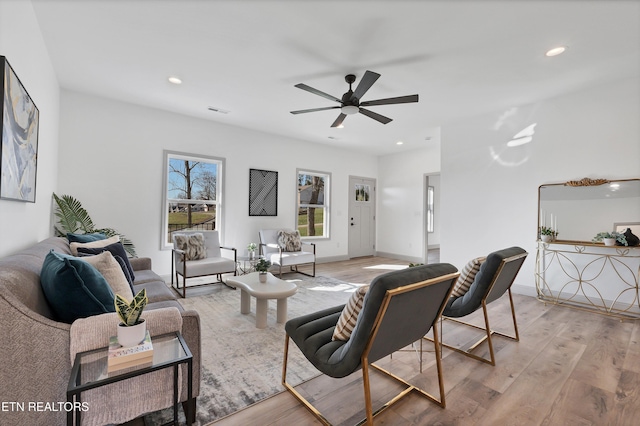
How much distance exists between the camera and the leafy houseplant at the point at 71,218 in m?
3.55

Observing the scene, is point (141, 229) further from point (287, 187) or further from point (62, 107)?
point (287, 187)

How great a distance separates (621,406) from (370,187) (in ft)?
20.6

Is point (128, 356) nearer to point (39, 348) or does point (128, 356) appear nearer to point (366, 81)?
point (39, 348)

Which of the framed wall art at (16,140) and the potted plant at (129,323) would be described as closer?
the potted plant at (129,323)

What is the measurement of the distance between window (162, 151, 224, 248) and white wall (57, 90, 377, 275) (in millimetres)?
129

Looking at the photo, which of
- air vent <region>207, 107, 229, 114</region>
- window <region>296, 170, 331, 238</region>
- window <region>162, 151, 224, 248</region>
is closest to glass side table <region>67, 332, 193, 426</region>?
window <region>162, 151, 224, 248</region>

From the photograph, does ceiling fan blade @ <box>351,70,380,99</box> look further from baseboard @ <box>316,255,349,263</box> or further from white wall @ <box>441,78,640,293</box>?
baseboard @ <box>316,255,349,263</box>

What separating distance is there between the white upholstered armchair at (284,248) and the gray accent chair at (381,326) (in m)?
3.20

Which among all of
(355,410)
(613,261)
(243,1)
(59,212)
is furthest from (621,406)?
(59,212)

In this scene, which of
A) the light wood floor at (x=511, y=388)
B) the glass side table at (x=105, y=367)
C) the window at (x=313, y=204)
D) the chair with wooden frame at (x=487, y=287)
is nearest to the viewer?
the glass side table at (x=105, y=367)

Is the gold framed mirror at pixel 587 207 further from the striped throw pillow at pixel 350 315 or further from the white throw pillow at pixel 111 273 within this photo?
the white throw pillow at pixel 111 273

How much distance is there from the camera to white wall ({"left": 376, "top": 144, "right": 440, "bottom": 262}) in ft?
22.2

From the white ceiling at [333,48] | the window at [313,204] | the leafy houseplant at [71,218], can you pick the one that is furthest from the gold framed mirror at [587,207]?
the leafy houseplant at [71,218]

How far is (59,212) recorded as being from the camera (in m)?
3.73
